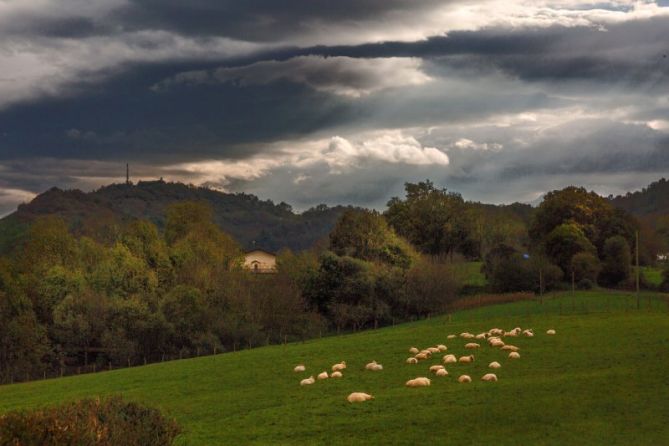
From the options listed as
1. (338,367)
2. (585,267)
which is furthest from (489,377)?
(585,267)

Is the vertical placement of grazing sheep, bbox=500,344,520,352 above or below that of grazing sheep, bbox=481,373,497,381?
above

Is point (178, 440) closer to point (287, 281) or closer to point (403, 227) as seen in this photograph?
point (287, 281)

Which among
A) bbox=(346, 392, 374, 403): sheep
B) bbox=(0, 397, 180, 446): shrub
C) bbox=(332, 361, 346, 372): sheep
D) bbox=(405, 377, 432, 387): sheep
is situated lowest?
bbox=(332, 361, 346, 372): sheep

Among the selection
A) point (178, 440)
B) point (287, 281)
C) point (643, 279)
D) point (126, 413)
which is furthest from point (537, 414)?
point (643, 279)

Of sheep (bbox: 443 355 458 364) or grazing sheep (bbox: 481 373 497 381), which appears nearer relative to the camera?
grazing sheep (bbox: 481 373 497 381)

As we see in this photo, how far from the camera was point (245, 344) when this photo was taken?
82.7 meters

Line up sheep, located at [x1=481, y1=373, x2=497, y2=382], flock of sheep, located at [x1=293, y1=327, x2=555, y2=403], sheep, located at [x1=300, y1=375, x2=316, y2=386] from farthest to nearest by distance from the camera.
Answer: sheep, located at [x1=300, y1=375, x2=316, y2=386] → sheep, located at [x1=481, y1=373, x2=497, y2=382] → flock of sheep, located at [x1=293, y1=327, x2=555, y2=403]

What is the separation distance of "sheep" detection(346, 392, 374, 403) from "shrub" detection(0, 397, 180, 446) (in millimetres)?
11706

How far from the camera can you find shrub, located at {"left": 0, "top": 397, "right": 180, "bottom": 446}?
56.4ft

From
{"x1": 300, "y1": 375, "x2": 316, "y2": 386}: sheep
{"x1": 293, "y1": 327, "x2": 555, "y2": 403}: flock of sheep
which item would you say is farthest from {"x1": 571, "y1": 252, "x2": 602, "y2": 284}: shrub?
{"x1": 300, "y1": 375, "x2": 316, "y2": 386}: sheep

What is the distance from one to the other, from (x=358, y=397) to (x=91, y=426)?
1577cm

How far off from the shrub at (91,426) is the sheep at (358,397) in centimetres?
1171

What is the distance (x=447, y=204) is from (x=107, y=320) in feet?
237

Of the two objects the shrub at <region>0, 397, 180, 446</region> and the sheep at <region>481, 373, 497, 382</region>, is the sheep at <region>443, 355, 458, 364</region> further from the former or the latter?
the shrub at <region>0, 397, 180, 446</region>
